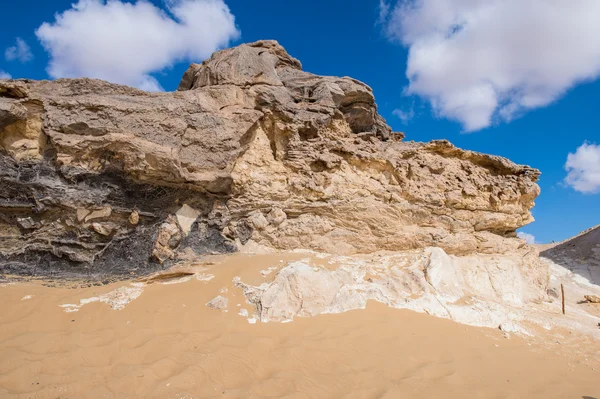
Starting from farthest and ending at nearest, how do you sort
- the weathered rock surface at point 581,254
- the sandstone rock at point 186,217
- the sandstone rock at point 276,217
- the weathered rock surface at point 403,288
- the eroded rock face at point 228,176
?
the weathered rock surface at point 581,254 < the sandstone rock at point 276,217 < the sandstone rock at point 186,217 < the eroded rock face at point 228,176 < the weathered rock surface at point 403,288

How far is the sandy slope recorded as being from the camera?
2.96 metres

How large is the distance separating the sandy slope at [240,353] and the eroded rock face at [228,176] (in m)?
1.04

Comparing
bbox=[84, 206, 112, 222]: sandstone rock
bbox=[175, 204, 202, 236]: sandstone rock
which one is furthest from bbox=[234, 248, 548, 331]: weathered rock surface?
bbox=[84, 206, 112, 222]: sandstone rock

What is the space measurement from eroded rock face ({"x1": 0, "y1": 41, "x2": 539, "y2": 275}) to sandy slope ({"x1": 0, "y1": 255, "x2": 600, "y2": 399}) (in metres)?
1.04

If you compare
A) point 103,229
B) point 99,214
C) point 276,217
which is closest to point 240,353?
point 276,217

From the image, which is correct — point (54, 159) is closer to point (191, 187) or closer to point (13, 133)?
point (13, 133)

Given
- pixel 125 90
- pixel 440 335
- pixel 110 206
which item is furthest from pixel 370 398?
pixel 125 90

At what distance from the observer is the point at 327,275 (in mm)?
4879

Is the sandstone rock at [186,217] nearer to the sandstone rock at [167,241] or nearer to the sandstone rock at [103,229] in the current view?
the sandstone rock at [167,241]

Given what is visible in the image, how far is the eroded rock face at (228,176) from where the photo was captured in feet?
16.8

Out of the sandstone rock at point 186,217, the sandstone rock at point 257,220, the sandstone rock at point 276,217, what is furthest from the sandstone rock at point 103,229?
the sandstone rock at point 276,217

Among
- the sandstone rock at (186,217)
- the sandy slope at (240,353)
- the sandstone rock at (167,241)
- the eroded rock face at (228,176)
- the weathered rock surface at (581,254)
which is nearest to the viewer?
the sandy slope at (240,353)

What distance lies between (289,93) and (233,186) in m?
2.43

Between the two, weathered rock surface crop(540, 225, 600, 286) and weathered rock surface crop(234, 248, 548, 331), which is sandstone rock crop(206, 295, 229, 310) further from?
weathered rock surface crop(540, 225, 600, 286)
